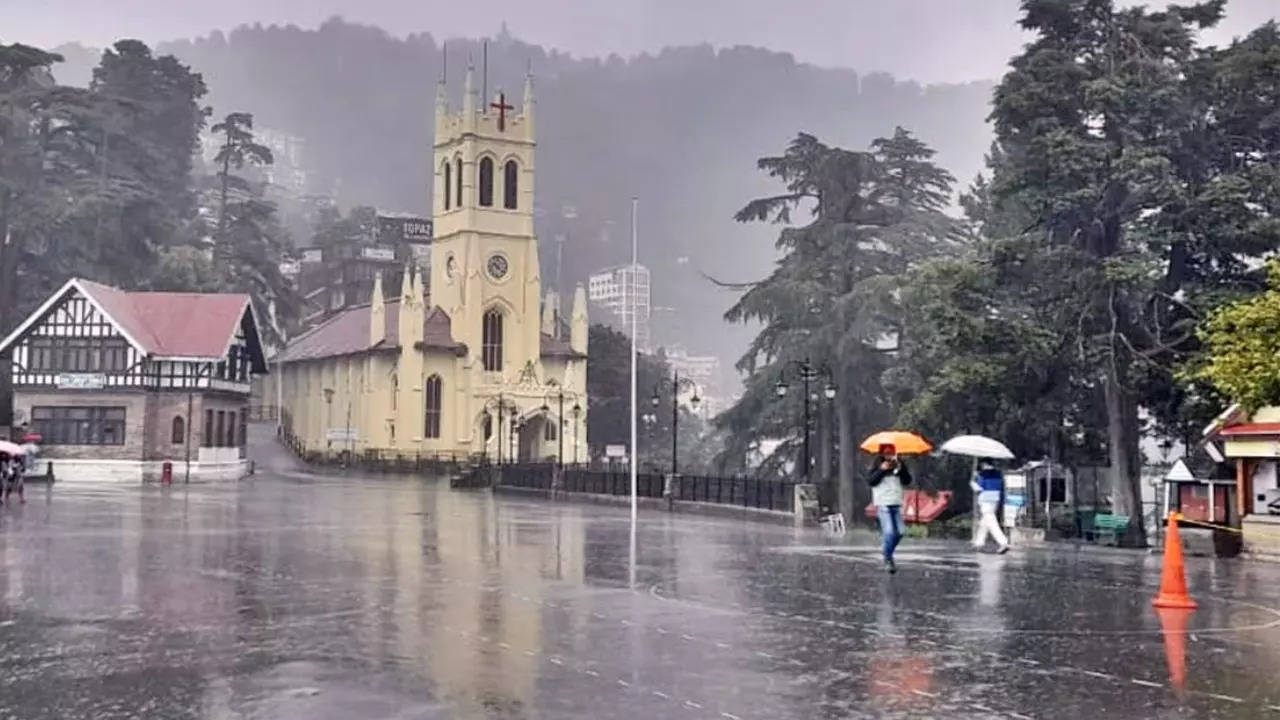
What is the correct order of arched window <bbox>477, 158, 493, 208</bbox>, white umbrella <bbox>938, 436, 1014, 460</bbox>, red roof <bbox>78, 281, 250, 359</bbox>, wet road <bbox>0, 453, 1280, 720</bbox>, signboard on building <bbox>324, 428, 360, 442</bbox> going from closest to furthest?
wet road <bbox>0, 453, 1280, 720</bbox> < white umbrella <bbox>938, 436, 1014, 460</bbox> < red roof <bbox>78, 281, 250, 359</bbox> < signboard on building <bbox>324, 428, 360, 442</bbox> < arched window <bbox>477, 158, 493, 208</bbox>

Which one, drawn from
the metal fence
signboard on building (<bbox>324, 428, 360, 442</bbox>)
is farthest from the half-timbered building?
signboard on building (<bbox>324, 428, 360, 442</bbox>)

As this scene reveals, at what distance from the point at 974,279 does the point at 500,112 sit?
204 ft

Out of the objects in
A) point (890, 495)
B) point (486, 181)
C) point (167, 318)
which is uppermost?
point (486, 181)

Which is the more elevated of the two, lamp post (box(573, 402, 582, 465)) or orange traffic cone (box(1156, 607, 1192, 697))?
lamp post (box(573, 402, 582, 465))

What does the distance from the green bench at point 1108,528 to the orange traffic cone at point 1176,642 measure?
47.4 feet

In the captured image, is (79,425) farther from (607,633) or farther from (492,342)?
(607,633)

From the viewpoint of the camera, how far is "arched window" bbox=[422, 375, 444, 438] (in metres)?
83.0

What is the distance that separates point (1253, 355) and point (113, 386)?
51.2 metres

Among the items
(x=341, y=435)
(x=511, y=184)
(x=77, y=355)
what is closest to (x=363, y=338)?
(x=341, y=435)

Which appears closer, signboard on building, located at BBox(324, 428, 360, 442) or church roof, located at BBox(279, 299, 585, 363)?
signboard on building, located at BBox(324, 428, 360, 442)

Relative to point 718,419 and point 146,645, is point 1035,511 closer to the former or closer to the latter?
point 718,419

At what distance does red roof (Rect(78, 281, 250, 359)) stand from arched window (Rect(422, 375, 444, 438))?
21.6 meters

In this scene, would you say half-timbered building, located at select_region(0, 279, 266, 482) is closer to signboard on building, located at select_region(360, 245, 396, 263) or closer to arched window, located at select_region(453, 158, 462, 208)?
arched window, located at select_region(453, 158, 462, 208)

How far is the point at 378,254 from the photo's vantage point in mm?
136500
